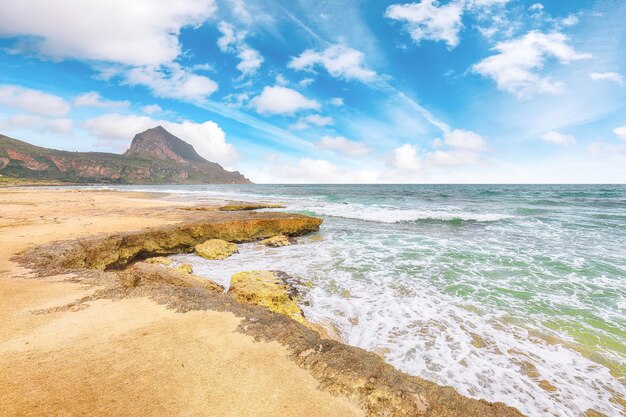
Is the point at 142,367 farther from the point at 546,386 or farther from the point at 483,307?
the point at 483,307

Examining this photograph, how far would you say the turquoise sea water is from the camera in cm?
496

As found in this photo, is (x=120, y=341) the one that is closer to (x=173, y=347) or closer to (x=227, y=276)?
(x=173, y=347)

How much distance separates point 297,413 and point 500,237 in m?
18.6

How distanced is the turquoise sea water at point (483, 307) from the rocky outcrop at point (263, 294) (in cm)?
70

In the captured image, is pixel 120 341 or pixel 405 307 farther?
pixel 405 307

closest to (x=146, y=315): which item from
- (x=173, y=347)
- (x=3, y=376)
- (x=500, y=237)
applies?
(x=173, y=347)

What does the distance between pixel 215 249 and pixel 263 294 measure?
6.29 metres

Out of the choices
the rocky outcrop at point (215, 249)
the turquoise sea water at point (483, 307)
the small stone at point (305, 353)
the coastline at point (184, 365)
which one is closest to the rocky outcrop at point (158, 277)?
the coastline at point (184, 365)

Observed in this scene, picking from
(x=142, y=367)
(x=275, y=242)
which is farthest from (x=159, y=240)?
(x=142, y=367)

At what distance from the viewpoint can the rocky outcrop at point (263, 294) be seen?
6.48 metres

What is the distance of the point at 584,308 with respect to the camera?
777 centimetres

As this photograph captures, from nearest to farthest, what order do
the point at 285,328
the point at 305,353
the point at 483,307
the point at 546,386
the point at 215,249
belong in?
1. the point at 305,353
2. the point at 285,328
3. the point at 546,386
4. the point at 483,307
5. the point at 215,249

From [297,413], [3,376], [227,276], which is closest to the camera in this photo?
[297,413]

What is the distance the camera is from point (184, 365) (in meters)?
3.20
